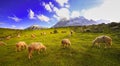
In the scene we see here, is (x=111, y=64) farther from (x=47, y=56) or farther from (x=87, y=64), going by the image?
(x=47, y=56)

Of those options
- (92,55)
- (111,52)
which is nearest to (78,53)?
(92,55)

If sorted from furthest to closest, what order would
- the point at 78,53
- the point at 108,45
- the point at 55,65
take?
the point at 108,45 < the point at 78,53 < the point at 55,65

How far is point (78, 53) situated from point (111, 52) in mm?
6948

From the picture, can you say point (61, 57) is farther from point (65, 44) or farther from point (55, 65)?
point (65, 44)

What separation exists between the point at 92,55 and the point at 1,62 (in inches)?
684

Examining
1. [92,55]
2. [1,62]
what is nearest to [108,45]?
[92,55]

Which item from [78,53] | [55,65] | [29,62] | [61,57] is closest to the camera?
[55,65]

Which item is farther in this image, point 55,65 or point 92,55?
point 92,55

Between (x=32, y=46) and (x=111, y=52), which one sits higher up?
(x=32, y=46)

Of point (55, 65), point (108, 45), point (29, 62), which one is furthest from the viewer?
point (108, 45)

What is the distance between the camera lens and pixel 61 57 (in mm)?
25406

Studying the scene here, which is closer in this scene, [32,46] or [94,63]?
[94,63]

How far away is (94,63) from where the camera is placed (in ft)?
75.0

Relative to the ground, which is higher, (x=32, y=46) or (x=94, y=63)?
(x=32, y=46)
